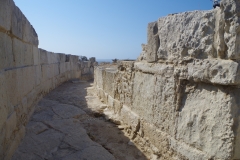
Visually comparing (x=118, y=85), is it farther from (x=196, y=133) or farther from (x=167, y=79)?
(x=196, y=133)

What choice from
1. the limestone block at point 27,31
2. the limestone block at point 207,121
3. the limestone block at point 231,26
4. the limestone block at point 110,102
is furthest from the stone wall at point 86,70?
the limestone block at point 231,26

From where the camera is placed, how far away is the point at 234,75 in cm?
160

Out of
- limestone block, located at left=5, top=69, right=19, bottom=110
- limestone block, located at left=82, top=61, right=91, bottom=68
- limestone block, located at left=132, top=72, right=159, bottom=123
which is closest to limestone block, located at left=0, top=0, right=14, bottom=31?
limestone block, located at left=5, top=69, right=19, bottom=110

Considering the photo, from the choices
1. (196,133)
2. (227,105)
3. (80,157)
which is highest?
(227,105)

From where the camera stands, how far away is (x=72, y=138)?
2.97 metres

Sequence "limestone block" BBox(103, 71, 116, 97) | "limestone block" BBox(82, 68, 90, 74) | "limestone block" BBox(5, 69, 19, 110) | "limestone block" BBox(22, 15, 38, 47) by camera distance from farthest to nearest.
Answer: "limestone block" BBox(82, 68, 90, 74) < "limestone block" BBox(103, 71, 116, 97) < "limestone block" BBox(22, 15, 38, 47) < "limestone block" BBox(5, 69, 19, 110)

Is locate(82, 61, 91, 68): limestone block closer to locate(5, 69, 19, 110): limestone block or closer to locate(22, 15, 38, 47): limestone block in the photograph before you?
locate(22, 15, 38, 47): limestone block

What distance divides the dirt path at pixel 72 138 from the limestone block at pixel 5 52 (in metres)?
1.18

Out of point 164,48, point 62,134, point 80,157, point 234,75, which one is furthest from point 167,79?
point 62,134

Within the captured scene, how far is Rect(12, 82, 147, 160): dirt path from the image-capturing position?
252 cm

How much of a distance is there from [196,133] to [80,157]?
1549 mm

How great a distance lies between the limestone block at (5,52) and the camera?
7.07 feet

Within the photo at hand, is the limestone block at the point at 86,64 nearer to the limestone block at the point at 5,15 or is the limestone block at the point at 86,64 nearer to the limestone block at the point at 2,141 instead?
the limestone block at the point at 5,15

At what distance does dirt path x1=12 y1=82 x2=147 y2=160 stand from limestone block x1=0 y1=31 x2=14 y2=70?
1.18m
